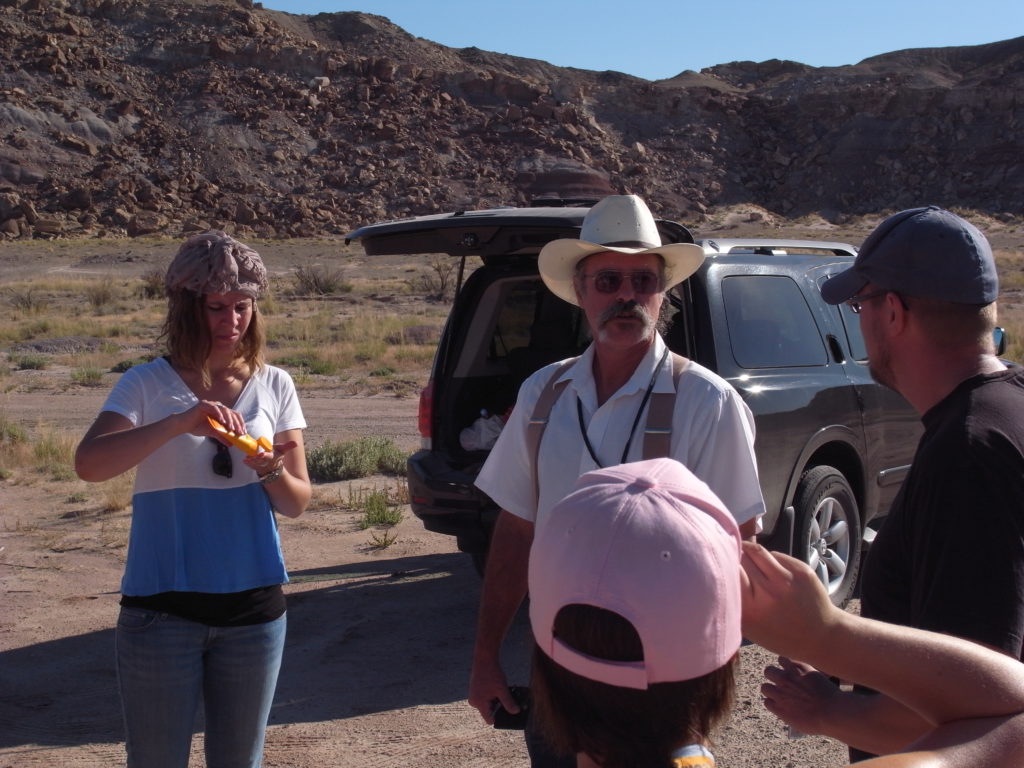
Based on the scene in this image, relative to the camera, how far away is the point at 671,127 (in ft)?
234

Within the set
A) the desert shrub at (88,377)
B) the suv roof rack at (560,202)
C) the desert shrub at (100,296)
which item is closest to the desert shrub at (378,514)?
the suv roof rack at (560,202)

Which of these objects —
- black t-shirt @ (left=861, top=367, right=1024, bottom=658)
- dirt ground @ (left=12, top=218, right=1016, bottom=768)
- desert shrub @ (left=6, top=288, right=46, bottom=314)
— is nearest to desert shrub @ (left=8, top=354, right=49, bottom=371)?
desert shrub @ (left=6, top=288, right=46, bottom=314)

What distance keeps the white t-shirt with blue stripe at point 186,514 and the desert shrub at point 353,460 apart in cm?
649

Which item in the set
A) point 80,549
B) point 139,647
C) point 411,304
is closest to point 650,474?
point 139,647

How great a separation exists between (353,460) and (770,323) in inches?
194

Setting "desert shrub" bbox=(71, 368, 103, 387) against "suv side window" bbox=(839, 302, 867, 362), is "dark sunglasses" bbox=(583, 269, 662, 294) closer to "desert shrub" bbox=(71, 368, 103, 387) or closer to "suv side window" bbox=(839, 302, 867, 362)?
"suv side window" bbox=(839, 302, 867, 362)

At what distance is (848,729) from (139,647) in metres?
1.75

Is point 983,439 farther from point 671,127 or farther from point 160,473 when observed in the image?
point 671,127

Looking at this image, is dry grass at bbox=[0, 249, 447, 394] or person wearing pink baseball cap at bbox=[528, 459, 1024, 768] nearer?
person wearing pink baseball cap at bbox=[528, 459, 1024, 768]

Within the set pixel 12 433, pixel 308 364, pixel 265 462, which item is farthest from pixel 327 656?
pixel 308 364

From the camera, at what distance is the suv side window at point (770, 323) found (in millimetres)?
5285

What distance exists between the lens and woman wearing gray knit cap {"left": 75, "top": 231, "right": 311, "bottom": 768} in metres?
2.68

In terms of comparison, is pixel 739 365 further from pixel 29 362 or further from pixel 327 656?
pixel 29 362

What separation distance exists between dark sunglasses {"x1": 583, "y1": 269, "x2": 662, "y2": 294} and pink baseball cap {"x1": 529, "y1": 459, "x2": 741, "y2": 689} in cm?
146
